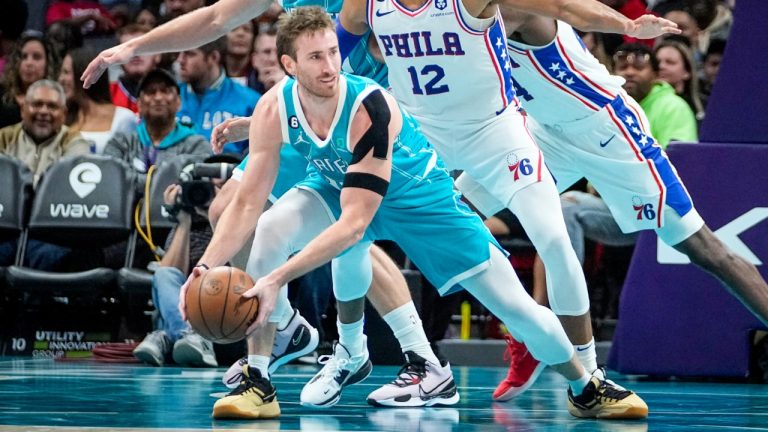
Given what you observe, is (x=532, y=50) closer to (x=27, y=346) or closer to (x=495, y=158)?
(x=495, y=158)

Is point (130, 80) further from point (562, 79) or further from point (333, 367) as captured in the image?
point (333, 367)

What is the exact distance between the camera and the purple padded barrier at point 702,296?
7.80m

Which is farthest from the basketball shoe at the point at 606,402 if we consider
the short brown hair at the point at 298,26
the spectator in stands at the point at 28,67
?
the spectator in stands at the point at 28,67

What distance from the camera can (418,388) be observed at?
6.27 m

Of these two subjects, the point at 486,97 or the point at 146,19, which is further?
the point at 146,19

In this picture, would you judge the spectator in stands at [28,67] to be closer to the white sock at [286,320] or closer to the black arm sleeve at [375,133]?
the white sock at [286,320]

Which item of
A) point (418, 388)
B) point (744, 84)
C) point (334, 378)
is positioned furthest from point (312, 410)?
point (744, 84)

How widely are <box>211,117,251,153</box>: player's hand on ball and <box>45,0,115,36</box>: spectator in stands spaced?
7.07m

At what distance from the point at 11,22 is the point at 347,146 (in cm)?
942

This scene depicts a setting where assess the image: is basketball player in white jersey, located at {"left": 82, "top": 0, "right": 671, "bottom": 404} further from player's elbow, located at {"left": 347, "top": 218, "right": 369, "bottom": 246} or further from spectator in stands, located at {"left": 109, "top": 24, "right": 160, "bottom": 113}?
spectator in stands, located at {"left": 109, "top": 24, "right": 160, "bottom": 113}

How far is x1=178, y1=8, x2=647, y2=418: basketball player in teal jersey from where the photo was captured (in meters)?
5.26

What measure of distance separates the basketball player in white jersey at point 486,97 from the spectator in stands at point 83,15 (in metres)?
7.47

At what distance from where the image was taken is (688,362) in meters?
7.90

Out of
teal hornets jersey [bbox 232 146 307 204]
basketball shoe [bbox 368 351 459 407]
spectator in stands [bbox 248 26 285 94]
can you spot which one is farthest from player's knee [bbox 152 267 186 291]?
basketball shoe [bbox 368 351 459 407]
